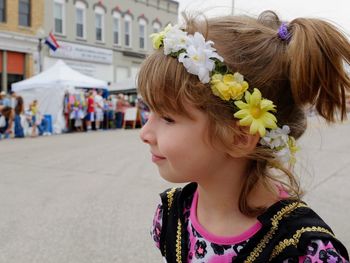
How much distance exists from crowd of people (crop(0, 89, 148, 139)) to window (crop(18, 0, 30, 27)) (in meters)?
7.18

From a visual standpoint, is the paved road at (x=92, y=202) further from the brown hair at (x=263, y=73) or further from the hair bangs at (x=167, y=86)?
the hair bangs at (x=167, y=86)

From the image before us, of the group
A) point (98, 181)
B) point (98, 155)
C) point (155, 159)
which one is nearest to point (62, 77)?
point (98, 155)

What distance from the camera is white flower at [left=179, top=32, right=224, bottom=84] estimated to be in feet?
4.09

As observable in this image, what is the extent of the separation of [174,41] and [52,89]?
1316 centimetres

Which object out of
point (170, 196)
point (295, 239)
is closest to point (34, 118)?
point (170, 196)

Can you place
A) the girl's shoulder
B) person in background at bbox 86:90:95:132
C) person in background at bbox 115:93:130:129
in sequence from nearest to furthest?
the girl's shoulder, person in background at bbox 86:90:95:132, person in background at bbox 115:93:130:129

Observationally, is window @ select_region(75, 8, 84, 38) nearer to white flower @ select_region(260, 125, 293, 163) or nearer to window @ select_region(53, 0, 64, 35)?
window @ select_region(53, 0, 64, 35)

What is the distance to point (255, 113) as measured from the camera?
1256mm

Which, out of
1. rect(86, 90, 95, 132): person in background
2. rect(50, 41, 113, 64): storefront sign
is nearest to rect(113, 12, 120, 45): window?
rect(50, 41, 113, 64): storefront sign

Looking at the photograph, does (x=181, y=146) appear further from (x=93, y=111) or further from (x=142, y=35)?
(x=142, y=35)

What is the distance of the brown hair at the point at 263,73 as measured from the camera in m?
1.22

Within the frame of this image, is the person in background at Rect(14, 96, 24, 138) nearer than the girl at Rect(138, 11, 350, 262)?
No

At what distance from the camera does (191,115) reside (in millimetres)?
1268

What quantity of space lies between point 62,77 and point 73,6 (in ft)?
31.8
